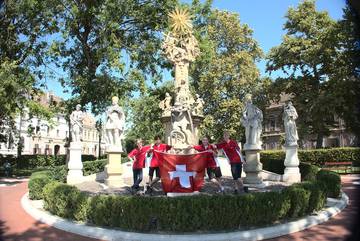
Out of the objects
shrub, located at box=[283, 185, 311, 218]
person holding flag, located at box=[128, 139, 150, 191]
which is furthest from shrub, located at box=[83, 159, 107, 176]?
shrub, located at box=[283, 185, 311, 218]

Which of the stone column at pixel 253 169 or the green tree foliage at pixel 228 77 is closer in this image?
the stone column at pixel 253 169

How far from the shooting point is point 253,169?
15.9m

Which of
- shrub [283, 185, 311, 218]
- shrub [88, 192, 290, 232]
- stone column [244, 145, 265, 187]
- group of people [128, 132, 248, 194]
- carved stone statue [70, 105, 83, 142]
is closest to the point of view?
shrub [88, 192, 290, 232]

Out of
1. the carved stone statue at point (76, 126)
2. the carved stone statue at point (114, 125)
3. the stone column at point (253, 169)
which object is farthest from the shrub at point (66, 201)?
the stone column at point (253, 169)

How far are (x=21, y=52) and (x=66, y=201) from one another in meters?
19.8

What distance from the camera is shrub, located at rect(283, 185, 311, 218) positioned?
31.6ft

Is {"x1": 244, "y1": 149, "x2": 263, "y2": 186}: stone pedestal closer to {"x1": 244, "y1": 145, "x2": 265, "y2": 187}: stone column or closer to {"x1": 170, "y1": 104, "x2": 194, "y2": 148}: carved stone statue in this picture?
{"x1": 244, "y1": 145, "x2": 265, "y2": 187}: stone column

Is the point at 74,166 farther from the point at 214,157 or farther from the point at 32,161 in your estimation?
the point at 32,161

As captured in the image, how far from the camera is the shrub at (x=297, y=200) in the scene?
31.6 ft

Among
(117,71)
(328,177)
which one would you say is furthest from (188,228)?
(117,71)

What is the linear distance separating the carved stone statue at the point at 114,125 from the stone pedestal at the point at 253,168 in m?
6.01

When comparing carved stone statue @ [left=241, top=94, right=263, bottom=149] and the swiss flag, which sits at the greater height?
carved stone statue @ [left=241, top=94, right=263, bottom=149]

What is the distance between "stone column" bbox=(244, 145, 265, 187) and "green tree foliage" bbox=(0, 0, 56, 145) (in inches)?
557

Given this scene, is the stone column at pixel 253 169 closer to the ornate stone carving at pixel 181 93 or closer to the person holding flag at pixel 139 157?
the ornate stone carving at pixel 181 93
